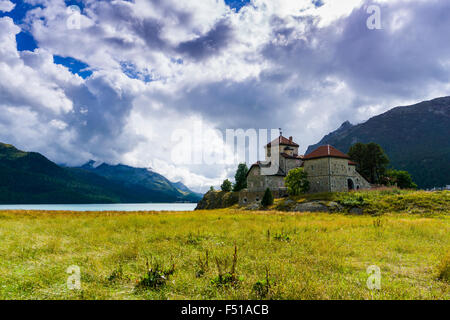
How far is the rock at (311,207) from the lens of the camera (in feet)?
105

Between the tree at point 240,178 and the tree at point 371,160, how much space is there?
3309 centimetres

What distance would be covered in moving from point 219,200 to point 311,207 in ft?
148

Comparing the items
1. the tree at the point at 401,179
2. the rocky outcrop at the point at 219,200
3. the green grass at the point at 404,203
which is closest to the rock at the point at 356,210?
the green grass at the point at 404,203

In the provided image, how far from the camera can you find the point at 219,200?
75688mm

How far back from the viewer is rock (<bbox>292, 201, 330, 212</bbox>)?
3206 centimetres

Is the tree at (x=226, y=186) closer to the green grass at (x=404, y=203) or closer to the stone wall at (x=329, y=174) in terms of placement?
the stone wall at (x=329, y=174)

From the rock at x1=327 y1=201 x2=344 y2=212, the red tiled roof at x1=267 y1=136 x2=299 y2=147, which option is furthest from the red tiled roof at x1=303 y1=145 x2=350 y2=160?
the rock at x1=327 y1=201 x2=344 y2=212

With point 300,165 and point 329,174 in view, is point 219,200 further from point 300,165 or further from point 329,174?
point 329,174

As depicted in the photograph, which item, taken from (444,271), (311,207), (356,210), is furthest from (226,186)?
(444,271)

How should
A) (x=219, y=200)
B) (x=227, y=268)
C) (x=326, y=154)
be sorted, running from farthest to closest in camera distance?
(x=219, y=200)
(x=326, y=154)
(x=227, y=268)

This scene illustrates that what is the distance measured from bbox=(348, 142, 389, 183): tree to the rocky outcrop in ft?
117

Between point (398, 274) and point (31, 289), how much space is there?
30.2 ft

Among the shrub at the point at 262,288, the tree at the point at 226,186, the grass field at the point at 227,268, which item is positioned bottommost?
the grass field at the point at 227,268
